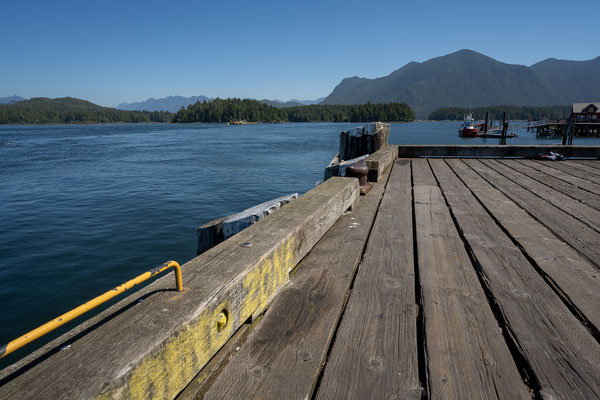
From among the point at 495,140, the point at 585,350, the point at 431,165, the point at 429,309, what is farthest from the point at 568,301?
the point at 495,140

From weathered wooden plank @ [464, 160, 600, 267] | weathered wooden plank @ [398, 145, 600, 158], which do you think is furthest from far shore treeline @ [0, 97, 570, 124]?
weathered wooden plank @ [464, 160, 600, 267]

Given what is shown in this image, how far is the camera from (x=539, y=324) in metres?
1.76

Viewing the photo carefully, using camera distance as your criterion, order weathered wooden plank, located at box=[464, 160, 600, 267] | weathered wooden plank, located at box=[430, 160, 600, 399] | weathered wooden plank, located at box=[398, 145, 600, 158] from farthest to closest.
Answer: weathered wooden plank, located at box=[398, 145, 600, 158], weathered wooden plank, located at box=[464, 160, 600, 267], weathered wooden plank, located at box=[430, 160, 600, 399]

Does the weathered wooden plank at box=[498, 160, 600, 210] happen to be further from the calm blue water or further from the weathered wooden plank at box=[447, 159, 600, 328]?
the calm blue water

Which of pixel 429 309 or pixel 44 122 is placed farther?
pixel 44 122

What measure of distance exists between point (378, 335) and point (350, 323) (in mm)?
156

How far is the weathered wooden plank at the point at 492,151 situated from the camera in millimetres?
7799

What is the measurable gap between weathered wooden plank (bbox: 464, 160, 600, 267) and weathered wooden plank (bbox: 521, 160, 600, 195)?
0.85 meters

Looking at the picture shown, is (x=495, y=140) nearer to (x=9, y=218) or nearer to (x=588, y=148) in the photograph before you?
(x=588, y=148)

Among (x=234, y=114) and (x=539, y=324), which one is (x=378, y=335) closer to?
(x=539, y=324)

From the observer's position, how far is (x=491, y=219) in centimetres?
351

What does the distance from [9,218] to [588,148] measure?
16955 mm

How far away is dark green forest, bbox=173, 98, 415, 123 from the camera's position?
534 feet

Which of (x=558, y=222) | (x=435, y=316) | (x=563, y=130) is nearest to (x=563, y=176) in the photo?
(x=558, y=222)
